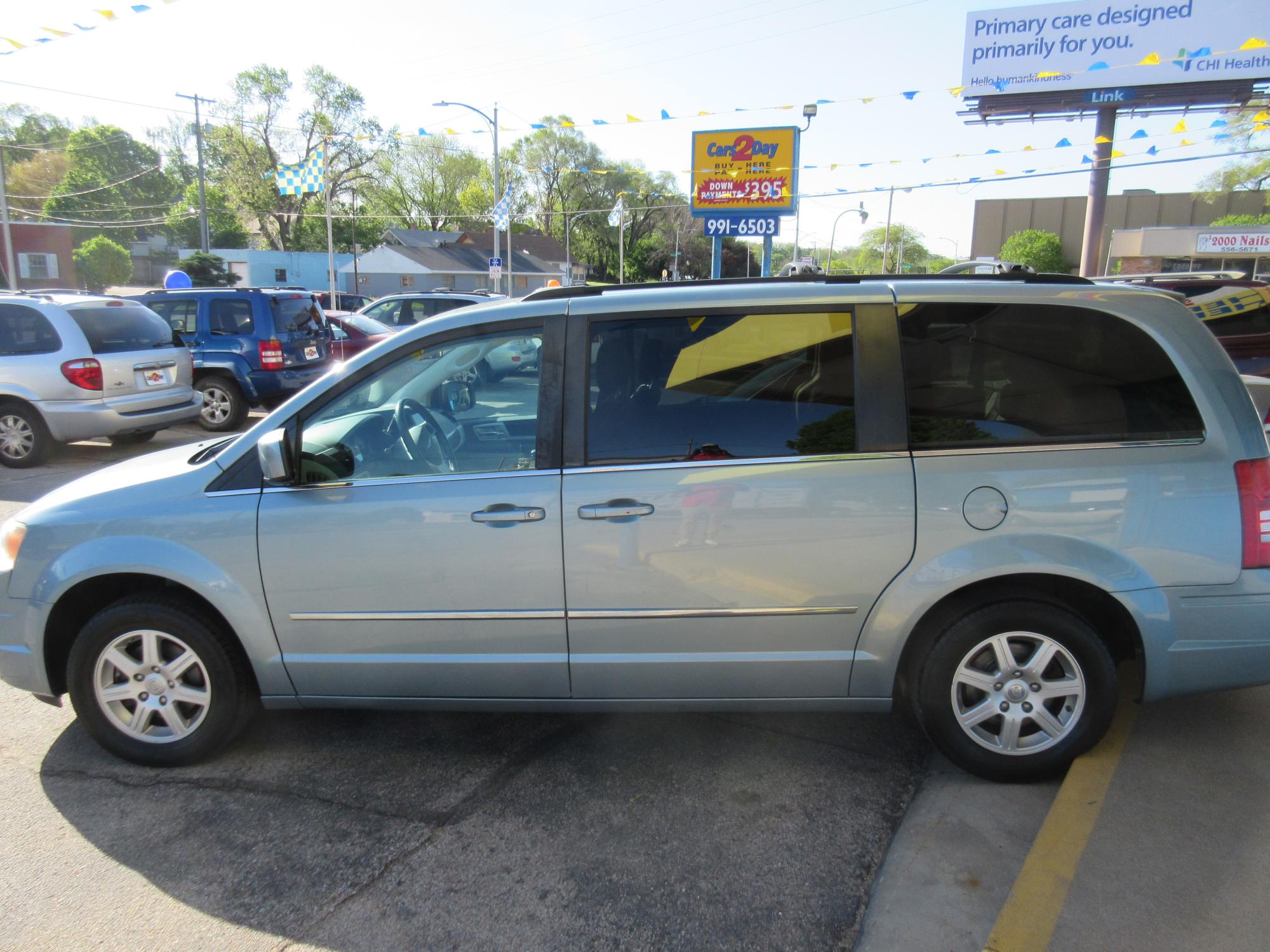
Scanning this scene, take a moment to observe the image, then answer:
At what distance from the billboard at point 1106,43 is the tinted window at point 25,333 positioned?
32.5m

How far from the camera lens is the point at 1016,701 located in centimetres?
321

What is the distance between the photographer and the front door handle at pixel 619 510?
3127 millimetres

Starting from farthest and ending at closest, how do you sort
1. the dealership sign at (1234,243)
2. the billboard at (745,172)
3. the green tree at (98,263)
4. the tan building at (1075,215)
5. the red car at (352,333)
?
1. the green tree at (98,263)
2. the tan building at (1075,215)
3. the dealership sign at (1234,243)
4. the billboard at (745,172)
5. the red car at (352,333)

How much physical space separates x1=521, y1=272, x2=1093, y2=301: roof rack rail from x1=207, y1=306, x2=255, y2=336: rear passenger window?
31.3 ft

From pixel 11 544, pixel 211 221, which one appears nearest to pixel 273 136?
pixel 211 221

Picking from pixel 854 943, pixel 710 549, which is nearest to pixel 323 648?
pixel 710 549

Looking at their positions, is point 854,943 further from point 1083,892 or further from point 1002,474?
point 1002,474

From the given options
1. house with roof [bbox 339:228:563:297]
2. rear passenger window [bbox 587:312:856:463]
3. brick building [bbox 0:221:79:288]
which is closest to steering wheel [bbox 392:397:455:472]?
rear passenger window [bbox 587:312:856:463]

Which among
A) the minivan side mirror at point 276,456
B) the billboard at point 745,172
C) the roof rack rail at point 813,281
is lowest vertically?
the minivan side mirror at point 276,456

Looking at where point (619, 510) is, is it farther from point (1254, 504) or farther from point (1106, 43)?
point (1106, 43)

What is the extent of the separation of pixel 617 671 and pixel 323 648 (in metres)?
1.12

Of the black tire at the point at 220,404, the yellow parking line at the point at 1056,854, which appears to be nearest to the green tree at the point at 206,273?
the black tire at the point at 220,404

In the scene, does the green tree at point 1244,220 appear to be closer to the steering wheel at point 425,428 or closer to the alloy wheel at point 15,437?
the alloy wheel at point 15,437

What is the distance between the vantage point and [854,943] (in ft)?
8.20
